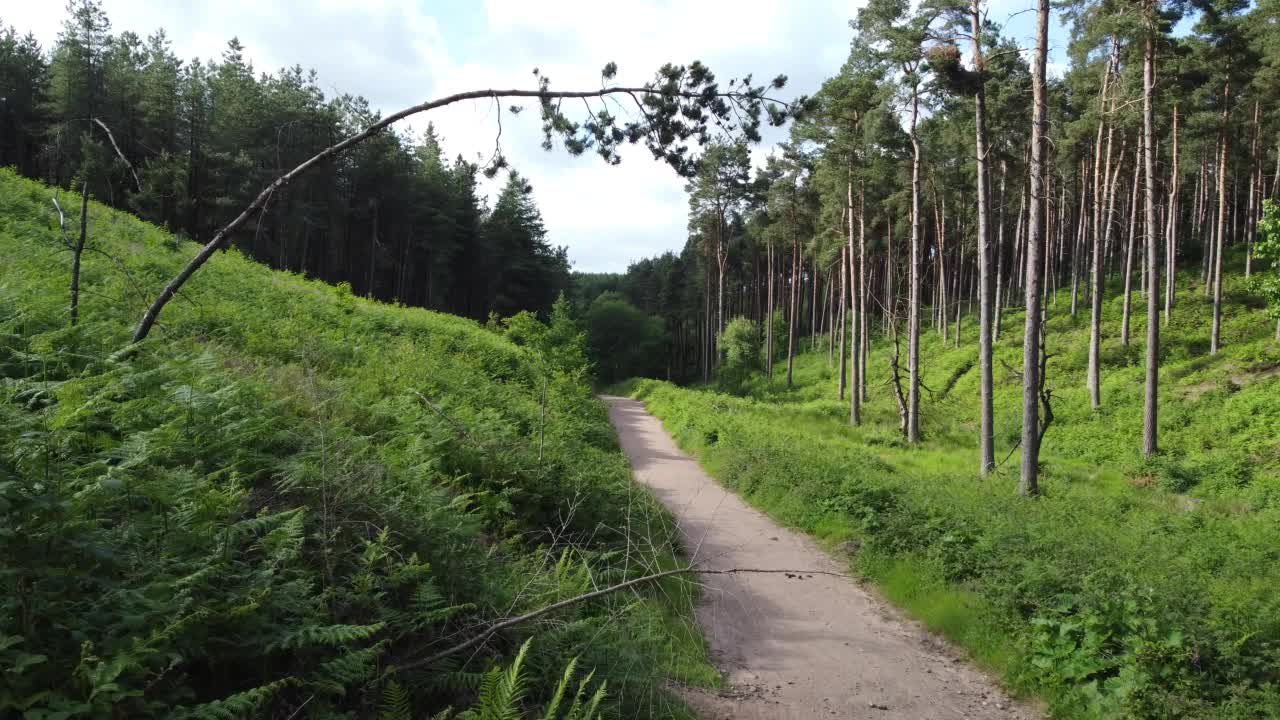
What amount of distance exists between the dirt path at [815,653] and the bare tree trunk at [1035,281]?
15.4 ft

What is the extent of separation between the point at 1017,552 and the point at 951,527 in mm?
1364

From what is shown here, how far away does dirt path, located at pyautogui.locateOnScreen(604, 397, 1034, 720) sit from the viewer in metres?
5.96

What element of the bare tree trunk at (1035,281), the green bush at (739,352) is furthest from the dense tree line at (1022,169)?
the green bush at (739,352)

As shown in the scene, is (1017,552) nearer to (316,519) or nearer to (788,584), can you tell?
(788,584)

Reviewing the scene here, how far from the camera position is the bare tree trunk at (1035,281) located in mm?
11648

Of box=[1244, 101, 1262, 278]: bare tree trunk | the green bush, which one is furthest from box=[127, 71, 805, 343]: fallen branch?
the green bush

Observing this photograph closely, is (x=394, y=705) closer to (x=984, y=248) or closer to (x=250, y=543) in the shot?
(x=250, y=543)

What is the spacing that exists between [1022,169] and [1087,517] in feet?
76.5

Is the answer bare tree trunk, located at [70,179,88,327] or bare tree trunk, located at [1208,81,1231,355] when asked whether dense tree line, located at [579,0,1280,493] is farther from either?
bare tree trunk, located at [70,179,88,327]

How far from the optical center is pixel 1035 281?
12.0m

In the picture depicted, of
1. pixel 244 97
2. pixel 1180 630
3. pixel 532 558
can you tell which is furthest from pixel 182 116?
pixel 1180 630

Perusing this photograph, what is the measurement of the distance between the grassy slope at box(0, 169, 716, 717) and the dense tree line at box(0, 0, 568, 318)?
54.9 ft

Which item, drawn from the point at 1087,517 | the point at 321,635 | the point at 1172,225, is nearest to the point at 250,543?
the point at 321,635

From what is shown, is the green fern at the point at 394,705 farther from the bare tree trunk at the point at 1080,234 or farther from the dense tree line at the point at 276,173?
the bare tree trunk at the point at 1080,234
